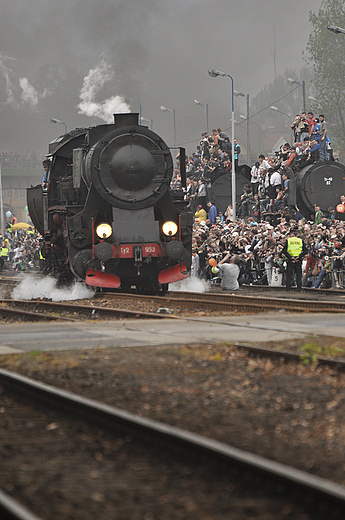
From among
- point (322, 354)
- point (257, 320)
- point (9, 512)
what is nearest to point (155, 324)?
point (257, 320)

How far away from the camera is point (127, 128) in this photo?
15.5 metres

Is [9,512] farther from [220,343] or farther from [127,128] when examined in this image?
[127,128]

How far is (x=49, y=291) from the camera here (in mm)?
18344

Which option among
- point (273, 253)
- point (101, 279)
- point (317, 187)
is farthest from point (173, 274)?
point (317, 187)

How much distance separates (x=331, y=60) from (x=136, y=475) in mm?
63750

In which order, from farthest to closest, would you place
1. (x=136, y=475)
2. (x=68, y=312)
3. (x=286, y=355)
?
(x=68, y=312)
(x=286, y=355)
(x=136, y=475)

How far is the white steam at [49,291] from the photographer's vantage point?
16.9 m

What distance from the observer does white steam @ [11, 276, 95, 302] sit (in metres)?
16.9

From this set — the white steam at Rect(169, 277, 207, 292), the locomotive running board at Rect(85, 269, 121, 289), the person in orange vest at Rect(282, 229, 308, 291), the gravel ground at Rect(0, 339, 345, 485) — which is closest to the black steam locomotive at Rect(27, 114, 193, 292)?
the locomotive running board at Rect(85, 269, 121, 289)

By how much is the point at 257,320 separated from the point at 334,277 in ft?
27.7

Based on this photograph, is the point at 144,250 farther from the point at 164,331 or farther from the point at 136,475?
the point at 136,475

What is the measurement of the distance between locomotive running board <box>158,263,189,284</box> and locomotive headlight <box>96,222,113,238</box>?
5.21 ft

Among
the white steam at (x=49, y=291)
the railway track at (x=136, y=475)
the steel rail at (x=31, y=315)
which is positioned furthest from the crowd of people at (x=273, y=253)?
the railway track at (x=136, y=475)

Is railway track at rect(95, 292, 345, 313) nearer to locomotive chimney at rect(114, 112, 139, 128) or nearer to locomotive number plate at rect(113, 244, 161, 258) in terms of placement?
locomotive number plate at rect(113, 244, 161, 258)
